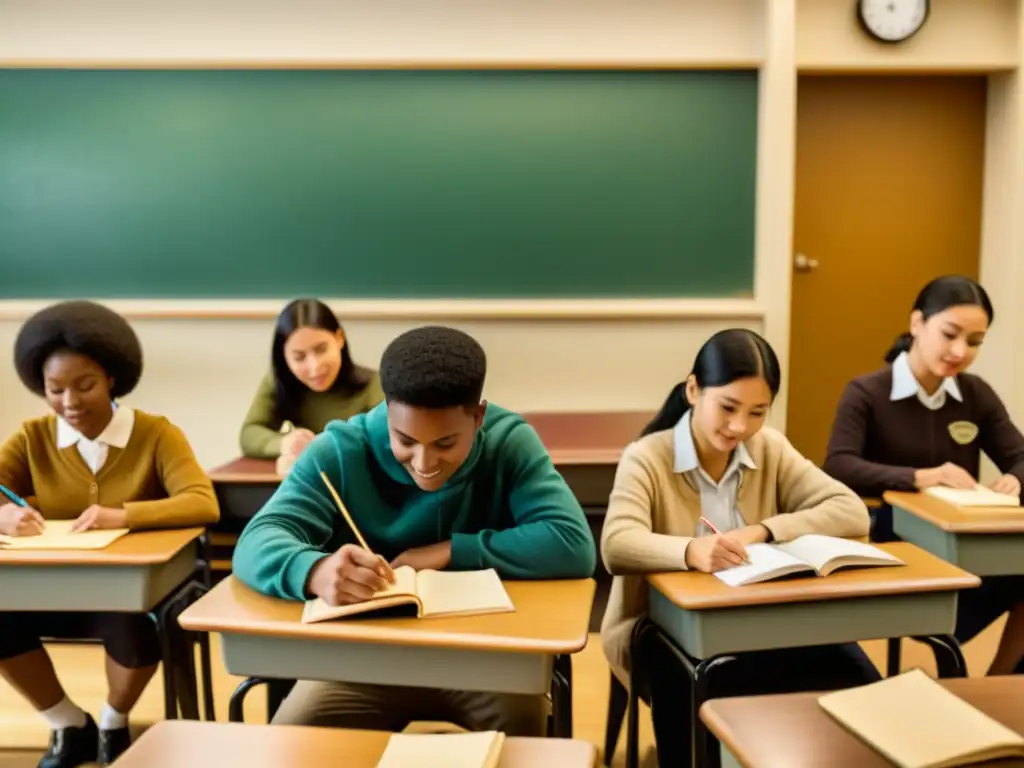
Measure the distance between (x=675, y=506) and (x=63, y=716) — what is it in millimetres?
1590

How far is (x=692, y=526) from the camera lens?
75.4 inches

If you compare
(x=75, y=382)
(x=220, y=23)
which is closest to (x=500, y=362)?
(x=220, y=23)

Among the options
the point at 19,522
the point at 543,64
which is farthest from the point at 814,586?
the point at 543,64

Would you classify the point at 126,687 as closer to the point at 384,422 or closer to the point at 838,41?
the point at 384,422

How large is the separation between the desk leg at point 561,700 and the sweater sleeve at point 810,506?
0.63 m

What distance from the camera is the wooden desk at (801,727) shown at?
1.02 metres

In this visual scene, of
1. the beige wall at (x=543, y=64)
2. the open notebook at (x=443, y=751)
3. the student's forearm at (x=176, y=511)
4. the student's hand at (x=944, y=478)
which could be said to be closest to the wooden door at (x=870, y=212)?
the beige wall at (x=543, y=64)

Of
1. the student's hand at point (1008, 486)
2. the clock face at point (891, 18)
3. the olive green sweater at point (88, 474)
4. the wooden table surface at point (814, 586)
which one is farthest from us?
the clock face at point (891, 18)

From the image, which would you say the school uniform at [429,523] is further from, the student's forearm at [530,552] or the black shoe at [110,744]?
the black shoe at [110,744]

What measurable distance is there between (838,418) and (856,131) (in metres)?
1.99

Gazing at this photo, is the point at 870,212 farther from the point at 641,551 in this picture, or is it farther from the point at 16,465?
the point at 16,465

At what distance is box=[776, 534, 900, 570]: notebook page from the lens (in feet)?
5.31

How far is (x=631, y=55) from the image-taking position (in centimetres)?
368

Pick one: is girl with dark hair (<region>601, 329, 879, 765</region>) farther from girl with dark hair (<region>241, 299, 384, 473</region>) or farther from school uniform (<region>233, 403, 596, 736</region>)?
girl with dark hair (<region>241, 299, 384, 473</region>)
